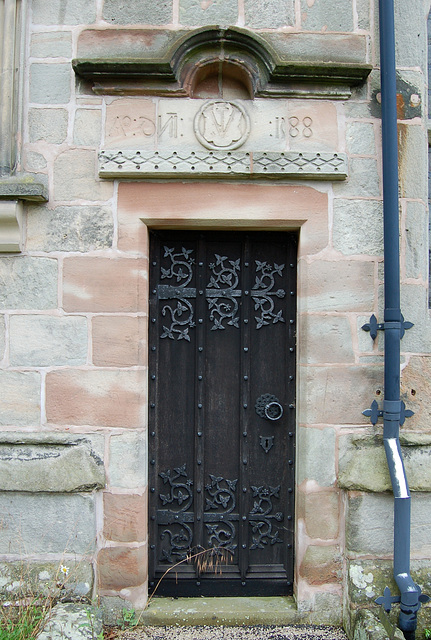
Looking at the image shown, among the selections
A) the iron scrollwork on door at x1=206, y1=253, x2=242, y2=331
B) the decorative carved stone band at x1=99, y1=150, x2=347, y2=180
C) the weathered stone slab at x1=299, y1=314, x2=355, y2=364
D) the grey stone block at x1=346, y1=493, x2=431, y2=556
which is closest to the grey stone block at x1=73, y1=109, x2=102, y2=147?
the decorative carved stone band at x1=99, y1=150, x2=347, y2=180

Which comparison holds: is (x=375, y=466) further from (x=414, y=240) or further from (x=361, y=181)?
(x=361, y=181)

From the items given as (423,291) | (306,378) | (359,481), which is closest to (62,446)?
(306,378)

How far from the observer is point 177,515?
3064mm

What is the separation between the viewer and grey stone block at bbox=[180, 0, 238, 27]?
114 inches

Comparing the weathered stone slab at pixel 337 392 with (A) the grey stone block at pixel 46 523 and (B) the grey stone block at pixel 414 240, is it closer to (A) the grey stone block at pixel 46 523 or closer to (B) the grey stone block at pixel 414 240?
(B) the grey stone block at pixel 414 240

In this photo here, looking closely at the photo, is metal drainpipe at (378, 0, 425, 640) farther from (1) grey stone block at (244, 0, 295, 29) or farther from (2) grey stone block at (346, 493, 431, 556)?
(1) grey stone block at (244, 0, 295, 29)

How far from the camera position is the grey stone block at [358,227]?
115 inches

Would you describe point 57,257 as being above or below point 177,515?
above

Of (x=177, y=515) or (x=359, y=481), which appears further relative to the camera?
(x=177, y=515)

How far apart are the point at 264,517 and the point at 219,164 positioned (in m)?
1.99

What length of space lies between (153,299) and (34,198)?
83 cm

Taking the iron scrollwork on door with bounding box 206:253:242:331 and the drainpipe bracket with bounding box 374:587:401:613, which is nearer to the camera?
the drainpipe bracket with bounding box 374:587:401:613

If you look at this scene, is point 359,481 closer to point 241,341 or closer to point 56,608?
point 241,341

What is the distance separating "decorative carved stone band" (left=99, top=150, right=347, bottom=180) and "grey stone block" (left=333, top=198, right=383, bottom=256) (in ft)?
0.62
